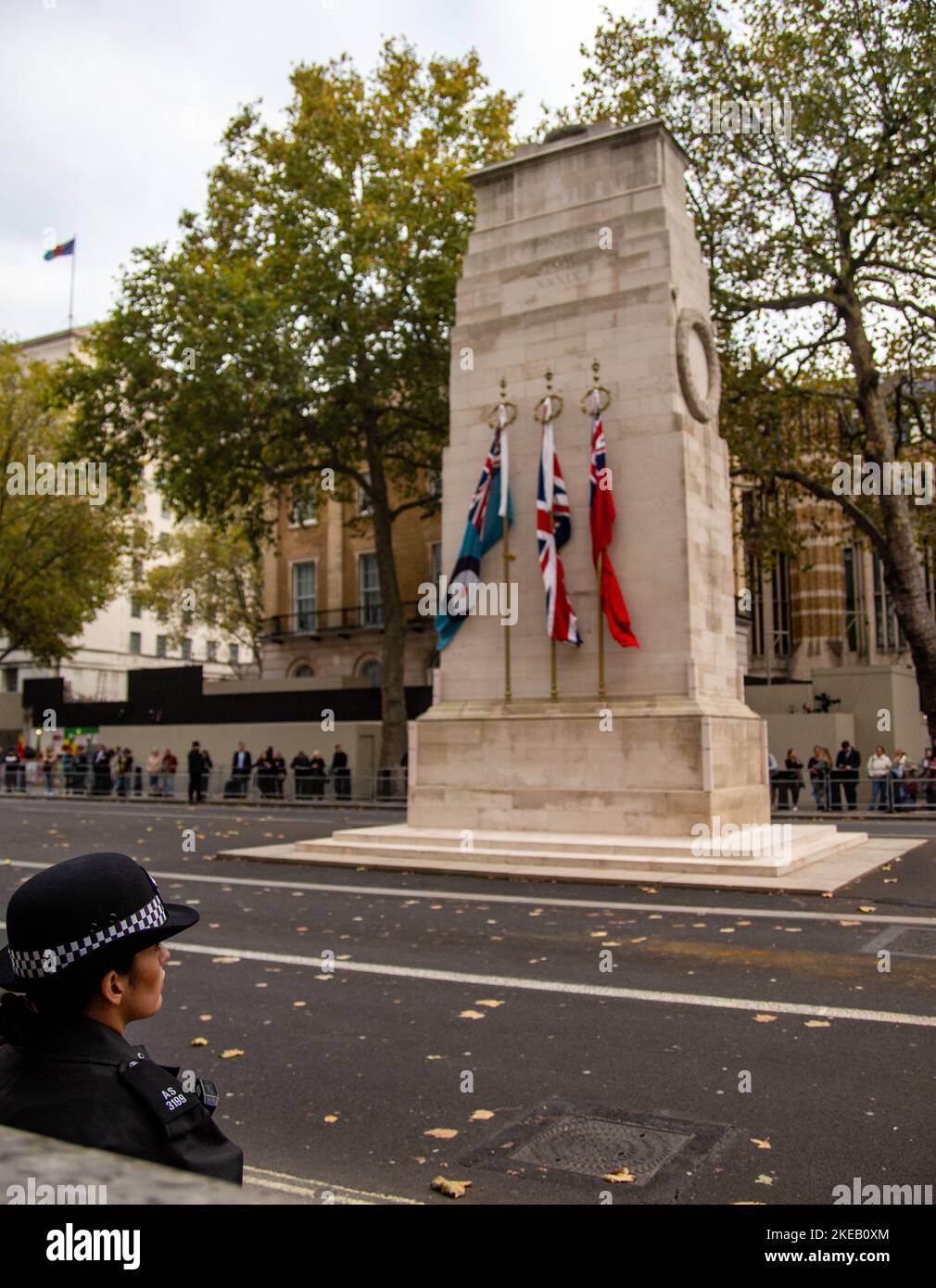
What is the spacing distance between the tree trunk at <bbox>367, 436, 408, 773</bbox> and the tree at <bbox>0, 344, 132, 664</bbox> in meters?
14.5

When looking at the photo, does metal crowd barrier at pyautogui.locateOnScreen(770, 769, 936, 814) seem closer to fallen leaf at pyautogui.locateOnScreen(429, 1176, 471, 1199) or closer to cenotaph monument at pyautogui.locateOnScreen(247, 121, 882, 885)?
cenotaph monument at pyautogui.locateOnScreen(247, 121, 882, 885)

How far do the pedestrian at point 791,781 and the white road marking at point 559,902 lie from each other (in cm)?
1423

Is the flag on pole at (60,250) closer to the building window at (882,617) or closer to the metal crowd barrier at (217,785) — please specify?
the metal crowd barrier at (217,785)

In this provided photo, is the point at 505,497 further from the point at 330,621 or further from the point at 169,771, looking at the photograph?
the point at 330,621

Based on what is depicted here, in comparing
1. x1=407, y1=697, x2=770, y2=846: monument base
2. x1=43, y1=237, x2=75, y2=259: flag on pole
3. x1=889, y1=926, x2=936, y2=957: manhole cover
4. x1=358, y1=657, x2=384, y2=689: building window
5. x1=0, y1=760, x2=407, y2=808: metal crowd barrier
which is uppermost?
x1=43, y1=237, x2=75, y2=259: flag on pole

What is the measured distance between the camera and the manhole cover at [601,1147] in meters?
4.74

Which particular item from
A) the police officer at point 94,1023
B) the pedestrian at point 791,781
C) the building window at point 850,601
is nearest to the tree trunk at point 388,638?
the pedestrian at point 791,781

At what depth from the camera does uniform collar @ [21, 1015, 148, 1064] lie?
2221mm

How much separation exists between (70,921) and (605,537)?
14292 mm

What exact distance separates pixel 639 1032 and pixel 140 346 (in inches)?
1101

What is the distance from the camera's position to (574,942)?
9641 millimetres

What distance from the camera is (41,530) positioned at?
44.9 metres

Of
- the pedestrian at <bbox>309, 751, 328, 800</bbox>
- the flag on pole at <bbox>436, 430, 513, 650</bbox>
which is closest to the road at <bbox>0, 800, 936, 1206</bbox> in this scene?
the flag on pole at <bbox>436, 430, 513, 650</bbox>
